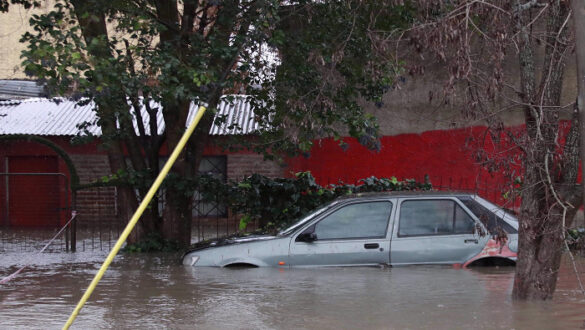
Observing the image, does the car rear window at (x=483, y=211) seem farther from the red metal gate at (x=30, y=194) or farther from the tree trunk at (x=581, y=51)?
the red metal gate at (x=30, y=194)

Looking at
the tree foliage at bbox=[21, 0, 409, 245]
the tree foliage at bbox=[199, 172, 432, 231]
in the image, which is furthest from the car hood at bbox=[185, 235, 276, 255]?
the tree foliage at bbox=[199, 172, 432, 231]

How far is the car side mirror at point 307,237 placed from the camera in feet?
27.2

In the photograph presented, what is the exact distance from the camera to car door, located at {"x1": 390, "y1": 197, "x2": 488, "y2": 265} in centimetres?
829

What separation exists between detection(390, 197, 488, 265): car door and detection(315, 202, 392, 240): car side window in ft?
0.60

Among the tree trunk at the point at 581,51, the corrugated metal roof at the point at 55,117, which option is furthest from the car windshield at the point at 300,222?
the corrugated metal roof at the point at 55,117

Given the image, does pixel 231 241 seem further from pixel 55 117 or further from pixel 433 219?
pixel 55 117

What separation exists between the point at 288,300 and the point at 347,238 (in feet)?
4.56

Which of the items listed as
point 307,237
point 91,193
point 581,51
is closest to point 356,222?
point 307,237

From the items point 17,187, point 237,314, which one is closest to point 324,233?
point 237,314

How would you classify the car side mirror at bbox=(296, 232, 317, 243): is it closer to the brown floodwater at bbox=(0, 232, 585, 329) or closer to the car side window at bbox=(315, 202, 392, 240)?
the car side window at bbox=(315, 202, 392, 240)

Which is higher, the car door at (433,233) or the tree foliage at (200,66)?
the tree foliage at (200,66)

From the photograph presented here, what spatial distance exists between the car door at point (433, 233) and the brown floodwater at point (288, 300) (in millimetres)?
166

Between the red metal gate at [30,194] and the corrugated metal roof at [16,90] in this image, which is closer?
the red metal gate at [30,194]

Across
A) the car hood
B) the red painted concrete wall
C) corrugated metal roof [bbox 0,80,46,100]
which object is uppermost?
corrugated metal roof [bbox 0,80,46,100]
